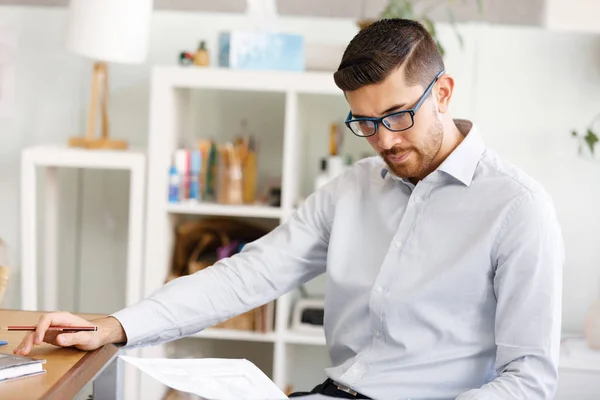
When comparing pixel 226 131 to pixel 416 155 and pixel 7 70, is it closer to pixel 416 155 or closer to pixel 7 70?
pixel 7 70

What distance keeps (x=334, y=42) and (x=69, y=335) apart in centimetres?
Result: 202

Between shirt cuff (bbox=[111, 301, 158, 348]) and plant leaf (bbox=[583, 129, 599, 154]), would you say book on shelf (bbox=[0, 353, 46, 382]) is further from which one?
plant leaf (bbox=[583, 129, 599, 154])

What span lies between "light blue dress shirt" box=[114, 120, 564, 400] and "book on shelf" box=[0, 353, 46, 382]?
0.30 metres

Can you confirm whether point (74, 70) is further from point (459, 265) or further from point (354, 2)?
point (459, 265)

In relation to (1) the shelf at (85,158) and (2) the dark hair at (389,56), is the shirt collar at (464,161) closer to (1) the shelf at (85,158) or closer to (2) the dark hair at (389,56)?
(2) the dark hair at (389,56)

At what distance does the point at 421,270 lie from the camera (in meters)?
1.63

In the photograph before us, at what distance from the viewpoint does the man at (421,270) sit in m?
1.48

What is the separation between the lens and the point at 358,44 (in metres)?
1.62

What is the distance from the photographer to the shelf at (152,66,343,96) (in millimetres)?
2826

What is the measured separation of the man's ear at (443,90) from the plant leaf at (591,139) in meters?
1.55

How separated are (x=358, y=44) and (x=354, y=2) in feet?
5.30

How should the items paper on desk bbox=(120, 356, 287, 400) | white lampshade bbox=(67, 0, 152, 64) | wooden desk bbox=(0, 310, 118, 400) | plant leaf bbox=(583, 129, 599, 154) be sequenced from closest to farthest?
wooden desk bbox=(0, 310, 118, 400), paper on desk bbox=(120, 356, 287, 400), white lampshade bbox=(67, 0, 152, 64), plant leaf bbox=(583, 129, 599, 154)

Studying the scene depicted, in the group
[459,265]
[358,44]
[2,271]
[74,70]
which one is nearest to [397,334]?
[459,265]

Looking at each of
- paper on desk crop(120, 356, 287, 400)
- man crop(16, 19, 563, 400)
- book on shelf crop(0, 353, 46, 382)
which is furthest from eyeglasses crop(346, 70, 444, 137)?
book on shelf crop(0, 353, 46, 382)
